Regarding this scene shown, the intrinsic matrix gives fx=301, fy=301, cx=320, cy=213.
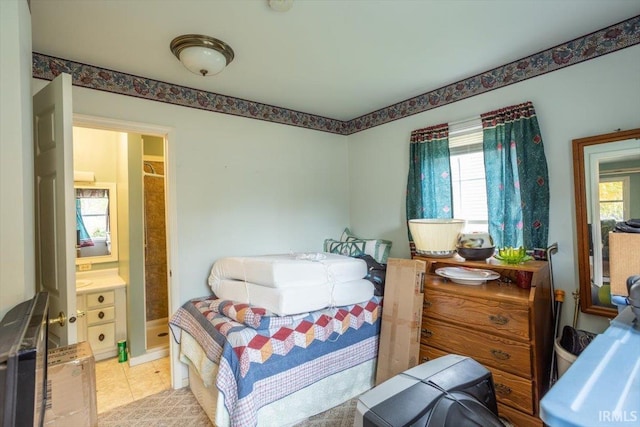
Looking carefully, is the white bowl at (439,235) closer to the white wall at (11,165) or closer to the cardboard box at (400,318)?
the cardboard box at (400,318)

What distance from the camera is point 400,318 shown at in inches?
88.9

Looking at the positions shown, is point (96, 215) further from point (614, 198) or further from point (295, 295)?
point (614, 198)

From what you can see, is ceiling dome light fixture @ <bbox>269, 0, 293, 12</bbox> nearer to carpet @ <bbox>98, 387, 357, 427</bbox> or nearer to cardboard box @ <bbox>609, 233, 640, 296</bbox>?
cardboard box @ <bbox>609, 233, 640, 296</bbox>

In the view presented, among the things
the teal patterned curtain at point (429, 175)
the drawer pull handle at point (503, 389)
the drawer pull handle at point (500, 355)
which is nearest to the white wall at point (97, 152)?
the teal patterned curtain at point (429, 175)

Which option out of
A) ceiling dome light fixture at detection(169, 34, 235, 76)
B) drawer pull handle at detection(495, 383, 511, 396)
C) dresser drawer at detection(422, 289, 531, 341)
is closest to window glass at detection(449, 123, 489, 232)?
dresser drawer at detection(422, 289, 531, 341)

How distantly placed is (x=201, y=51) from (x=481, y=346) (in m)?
2.52

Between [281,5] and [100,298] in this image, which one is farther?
[100,298]

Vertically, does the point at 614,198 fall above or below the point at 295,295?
above

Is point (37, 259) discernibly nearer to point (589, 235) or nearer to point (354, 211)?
point (354, 211)

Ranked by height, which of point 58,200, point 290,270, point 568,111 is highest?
point 568,111

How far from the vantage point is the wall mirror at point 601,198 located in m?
1.74

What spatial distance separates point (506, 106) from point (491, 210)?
2.59ft

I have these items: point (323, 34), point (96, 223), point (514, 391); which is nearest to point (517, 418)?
Answer: point (514, 391)

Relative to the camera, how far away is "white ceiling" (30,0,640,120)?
1588mm
